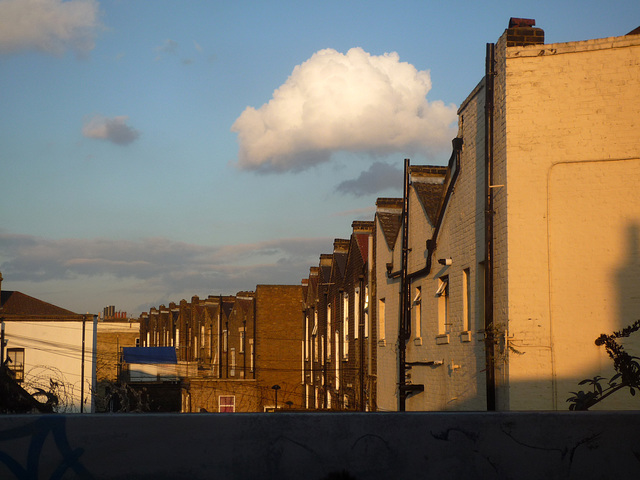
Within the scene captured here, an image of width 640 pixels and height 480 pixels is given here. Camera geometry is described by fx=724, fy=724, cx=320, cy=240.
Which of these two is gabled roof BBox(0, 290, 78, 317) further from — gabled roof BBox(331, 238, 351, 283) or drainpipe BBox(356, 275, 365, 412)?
drainpipe BBox(356, 275, 365, 412)

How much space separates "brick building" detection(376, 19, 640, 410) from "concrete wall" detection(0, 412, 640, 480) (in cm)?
861

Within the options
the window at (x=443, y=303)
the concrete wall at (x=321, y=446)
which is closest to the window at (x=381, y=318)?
the window at (x=443, y=303)

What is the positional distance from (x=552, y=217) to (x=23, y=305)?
55027 mm

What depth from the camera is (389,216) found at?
85.1ft

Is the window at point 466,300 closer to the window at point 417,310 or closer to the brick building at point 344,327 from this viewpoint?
the window at point 417,310

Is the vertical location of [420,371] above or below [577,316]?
below

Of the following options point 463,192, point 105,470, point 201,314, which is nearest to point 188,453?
point 105,470

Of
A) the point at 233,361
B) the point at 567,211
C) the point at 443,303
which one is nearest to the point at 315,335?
the point at 233,361

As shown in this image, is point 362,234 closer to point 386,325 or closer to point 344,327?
point 344,327

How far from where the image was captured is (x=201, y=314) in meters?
65.2

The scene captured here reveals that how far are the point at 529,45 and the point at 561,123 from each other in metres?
1.82

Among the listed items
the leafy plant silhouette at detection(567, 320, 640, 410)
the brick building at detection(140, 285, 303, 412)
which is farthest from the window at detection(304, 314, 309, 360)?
the leafy plant silhouette at detection(567, 320, 640, 410)

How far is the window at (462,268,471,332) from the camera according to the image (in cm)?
1683

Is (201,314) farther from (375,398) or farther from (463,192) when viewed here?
(463,192)
